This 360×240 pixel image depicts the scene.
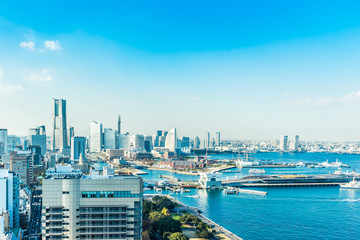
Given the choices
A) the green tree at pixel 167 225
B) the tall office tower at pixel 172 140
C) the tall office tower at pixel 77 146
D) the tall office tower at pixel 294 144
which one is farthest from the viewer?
the tall office tower at pixel 294 144

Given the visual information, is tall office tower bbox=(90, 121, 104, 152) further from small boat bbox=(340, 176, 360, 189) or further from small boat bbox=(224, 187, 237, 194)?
small boat bbox=(340, 176, 360, 189)

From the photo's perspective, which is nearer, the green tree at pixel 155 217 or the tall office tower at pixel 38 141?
the green tree at pixel 155 217

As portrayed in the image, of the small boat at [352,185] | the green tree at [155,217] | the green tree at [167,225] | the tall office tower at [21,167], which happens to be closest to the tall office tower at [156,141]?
the small boat at [352,185]

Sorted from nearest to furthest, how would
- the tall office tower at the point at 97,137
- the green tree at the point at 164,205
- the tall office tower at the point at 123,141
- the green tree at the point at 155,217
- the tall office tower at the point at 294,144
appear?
the green tree at the point at 155,217 → the green tree at the point at 164,205 → the tall office tower at the point at 97,137 → the tall office tower at the point at 123,141 → the tall office tower at the point at 294,144

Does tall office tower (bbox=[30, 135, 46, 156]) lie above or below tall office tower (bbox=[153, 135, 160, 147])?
above

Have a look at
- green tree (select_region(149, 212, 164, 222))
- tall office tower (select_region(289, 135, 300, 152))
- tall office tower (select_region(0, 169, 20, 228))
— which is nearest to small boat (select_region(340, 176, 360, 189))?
green tree (select_region(149, 212, 164, 222))

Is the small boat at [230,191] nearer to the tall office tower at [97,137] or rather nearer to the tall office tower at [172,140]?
the tall office tower at [172,140]
